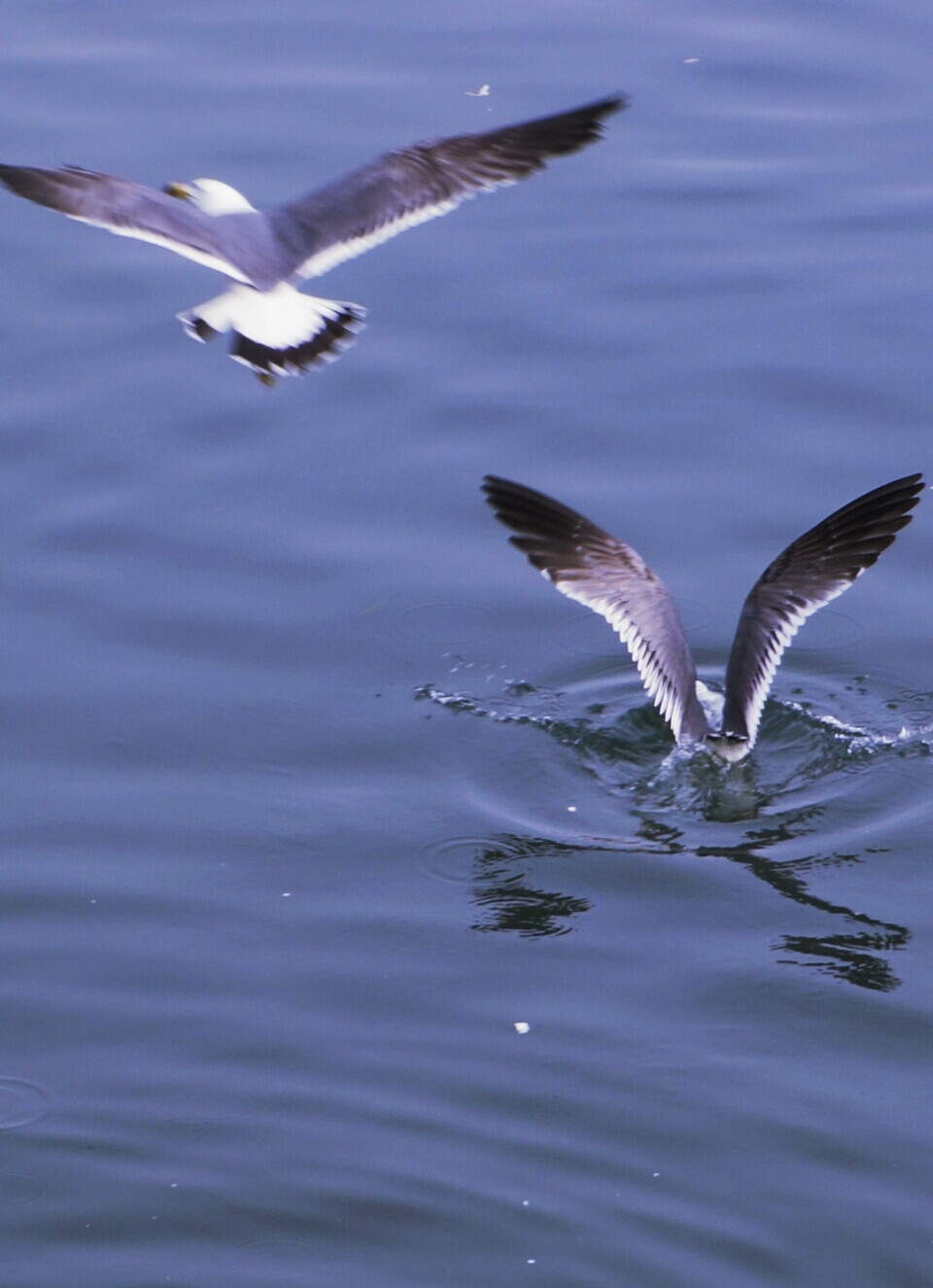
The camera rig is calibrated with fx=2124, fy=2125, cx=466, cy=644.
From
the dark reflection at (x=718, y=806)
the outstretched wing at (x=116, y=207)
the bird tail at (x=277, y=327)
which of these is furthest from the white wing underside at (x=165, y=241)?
the dark reflection at (x=718, y=806)

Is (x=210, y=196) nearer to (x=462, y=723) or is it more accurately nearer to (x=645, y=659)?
(x=462, y=723)

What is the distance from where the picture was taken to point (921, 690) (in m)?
7.56

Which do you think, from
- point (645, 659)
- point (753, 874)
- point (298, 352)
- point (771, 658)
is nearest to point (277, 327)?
point (298, 352)

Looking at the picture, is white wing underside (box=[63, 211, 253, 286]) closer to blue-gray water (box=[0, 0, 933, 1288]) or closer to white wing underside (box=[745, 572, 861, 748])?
blue-gray water (box=[0, 0, 933, 1288])

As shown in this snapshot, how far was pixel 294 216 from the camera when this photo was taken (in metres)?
7.18

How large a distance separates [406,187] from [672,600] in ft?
5.63

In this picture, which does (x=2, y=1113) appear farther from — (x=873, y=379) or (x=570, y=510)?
(x=873, y=379)

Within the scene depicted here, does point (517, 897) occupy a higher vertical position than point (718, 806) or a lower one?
lower

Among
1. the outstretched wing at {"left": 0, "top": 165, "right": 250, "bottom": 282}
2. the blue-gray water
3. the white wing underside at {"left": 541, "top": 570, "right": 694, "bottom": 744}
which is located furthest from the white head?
the white wing underside at {"left": 541, "top": 570, "right": 694, "bottom": 744}

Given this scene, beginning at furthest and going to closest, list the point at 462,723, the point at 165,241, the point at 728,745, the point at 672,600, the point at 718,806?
the point at 672,600, the point at 462,723, the point at 728,745, the point at 718,806, the point at 165,241

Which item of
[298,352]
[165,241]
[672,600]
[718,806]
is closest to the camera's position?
[165,241]

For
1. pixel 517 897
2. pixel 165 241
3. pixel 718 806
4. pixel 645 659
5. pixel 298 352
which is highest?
pixel 165 241

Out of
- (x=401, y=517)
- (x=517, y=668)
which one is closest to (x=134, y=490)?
(x=401, y=517)

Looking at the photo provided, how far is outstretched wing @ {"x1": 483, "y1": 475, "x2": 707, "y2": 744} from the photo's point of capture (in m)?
7.35
